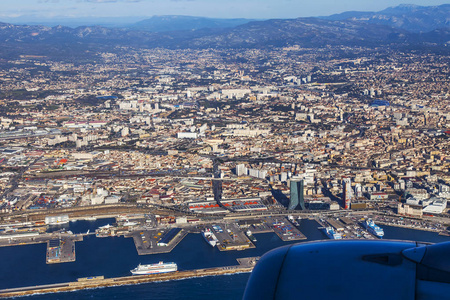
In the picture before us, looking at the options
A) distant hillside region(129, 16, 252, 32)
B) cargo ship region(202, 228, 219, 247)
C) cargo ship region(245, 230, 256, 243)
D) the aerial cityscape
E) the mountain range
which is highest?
distant hillside region(129, 16, 252, 32)

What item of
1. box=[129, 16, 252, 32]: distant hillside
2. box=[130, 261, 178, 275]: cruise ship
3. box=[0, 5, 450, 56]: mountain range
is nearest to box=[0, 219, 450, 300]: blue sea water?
box=[130, 261, 178, 275]: cruise ship

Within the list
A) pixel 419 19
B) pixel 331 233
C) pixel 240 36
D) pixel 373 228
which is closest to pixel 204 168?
pixel 331 233

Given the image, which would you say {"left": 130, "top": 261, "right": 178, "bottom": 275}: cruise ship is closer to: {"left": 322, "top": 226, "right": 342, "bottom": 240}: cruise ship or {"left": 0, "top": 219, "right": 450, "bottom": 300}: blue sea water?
{"left": 0, "top": 219, "right": 450, "bottom": 300}: blue sea water

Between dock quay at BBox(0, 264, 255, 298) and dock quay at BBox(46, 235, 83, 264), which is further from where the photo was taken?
dock quay at BBox(46, 235, 83, 264)

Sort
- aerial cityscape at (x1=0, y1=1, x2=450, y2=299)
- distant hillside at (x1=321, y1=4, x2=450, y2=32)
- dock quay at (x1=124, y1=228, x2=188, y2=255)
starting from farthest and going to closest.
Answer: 1. distant hillside at (x1=321, y1=4, x2=450, y2=32)
2. dock quay at (x1=124, y1=228, x2=188, y2=255)
3. aerial cityscape at (x1=0, y1=1, x2=450, y2=299)

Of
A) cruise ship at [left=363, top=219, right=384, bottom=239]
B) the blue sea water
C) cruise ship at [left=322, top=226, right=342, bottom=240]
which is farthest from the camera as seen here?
cruise ship at [left=363, top=219, right=384, bottom=239]

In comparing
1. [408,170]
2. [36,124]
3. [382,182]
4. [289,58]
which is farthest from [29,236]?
[289,58]

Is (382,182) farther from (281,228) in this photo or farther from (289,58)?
(289,58)
